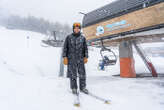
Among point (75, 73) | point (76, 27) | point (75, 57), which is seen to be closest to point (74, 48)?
point (75, 57)

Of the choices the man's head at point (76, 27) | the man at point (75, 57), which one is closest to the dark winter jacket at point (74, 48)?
the man at point (75, 57)

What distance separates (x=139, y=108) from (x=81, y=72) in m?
1.67

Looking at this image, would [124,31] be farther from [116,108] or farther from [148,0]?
[116,108]

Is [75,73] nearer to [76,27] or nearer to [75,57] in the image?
[75,57]

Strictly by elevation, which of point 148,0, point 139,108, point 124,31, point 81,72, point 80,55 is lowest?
point 139,108

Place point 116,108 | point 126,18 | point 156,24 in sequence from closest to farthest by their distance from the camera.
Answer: point 116,108
point 156,24
point 126,18

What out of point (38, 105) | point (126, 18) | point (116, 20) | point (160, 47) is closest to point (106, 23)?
point (116, 20)

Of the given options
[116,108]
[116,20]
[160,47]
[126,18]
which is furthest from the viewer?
[160,47]

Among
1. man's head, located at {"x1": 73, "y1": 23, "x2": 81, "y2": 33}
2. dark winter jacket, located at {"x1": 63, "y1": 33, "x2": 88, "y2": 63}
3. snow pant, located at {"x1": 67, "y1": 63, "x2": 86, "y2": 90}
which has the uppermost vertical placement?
man's head, located at {"x1": 73, "y1": 23, "x2": 81, "y2": 33}

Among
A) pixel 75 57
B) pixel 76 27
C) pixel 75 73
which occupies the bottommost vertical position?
pixel 75 73

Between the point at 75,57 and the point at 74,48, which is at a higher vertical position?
the point at 74,48

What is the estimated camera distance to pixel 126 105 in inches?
92.0

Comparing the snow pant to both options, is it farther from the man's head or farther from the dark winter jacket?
the man's head

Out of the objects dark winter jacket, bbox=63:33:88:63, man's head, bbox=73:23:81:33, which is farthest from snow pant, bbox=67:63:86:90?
man's head, bbox=73:23:81:33
